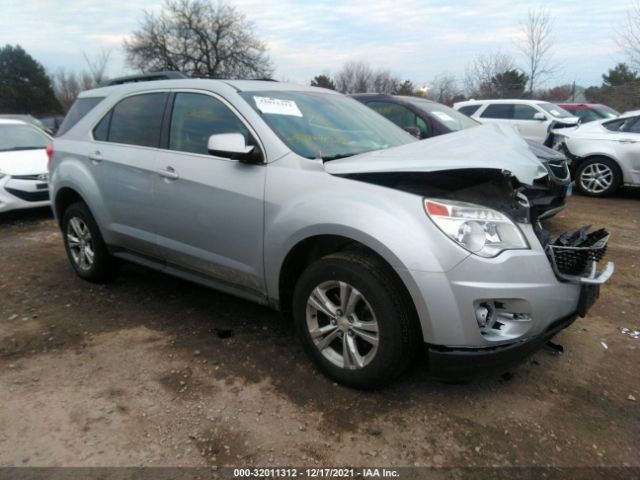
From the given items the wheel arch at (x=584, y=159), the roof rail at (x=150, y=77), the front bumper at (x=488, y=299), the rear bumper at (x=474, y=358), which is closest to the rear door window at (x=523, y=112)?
the wheel arch at (x=584, y=159)

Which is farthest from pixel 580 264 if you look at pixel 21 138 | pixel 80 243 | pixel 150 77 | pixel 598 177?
pixel 21 138

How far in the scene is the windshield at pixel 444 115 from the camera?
7234 millimetres

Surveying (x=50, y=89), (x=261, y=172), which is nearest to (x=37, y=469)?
(x=261, y=172)

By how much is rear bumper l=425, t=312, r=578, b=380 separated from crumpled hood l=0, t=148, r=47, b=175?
6871mm

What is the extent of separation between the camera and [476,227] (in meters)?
2.38

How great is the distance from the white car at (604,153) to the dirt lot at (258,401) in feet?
15.8

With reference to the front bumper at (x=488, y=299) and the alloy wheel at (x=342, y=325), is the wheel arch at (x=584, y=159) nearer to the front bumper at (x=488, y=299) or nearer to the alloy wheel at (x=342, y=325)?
the front bumper at (x=488, y=299)

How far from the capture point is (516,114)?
1120cm

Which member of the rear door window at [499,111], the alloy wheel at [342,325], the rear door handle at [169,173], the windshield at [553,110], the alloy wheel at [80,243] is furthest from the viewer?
the rear door window at [499,111]

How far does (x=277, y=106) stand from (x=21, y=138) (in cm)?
662

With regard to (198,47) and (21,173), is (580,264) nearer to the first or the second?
(21,173)

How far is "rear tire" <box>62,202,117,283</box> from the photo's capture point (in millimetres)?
4211

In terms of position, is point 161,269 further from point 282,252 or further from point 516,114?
point 516,114

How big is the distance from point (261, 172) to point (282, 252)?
1.67 ft
